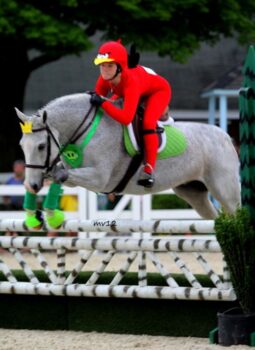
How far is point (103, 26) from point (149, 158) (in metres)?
11.2

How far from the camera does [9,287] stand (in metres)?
7.96

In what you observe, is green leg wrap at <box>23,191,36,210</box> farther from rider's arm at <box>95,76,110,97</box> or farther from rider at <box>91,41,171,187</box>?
rider's arm at <box>95,76,110,97</box>

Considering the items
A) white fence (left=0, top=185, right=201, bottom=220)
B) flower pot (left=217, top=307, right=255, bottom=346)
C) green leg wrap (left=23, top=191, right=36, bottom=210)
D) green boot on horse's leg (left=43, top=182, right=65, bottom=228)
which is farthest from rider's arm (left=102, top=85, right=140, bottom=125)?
white fence (left=0, top=185, right=201, bottom=220)

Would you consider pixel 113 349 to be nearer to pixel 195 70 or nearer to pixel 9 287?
pixel 9 287

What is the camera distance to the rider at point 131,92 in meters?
8.21

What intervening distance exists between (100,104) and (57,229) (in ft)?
3.49

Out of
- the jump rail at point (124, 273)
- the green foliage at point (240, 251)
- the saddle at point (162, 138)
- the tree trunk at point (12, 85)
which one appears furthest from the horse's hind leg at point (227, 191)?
the tree trunk at point (12, 85)

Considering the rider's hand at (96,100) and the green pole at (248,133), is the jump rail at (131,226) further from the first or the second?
the rider's hand at (96,100)

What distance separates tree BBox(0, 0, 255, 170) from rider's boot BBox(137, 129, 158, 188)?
9264mm

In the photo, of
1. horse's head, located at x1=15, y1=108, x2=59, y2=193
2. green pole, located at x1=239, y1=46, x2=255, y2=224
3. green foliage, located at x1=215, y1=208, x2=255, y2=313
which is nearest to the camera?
green foliage, located at x1=215, y1=208, x2=255, y2=313

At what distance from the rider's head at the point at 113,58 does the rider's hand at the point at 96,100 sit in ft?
0.56

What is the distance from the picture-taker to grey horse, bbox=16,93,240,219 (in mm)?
8094

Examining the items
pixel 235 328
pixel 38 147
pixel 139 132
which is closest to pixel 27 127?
pixel 38 147

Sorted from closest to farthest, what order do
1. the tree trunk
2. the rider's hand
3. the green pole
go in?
the green pole, the rider's hand, the tree trunk
